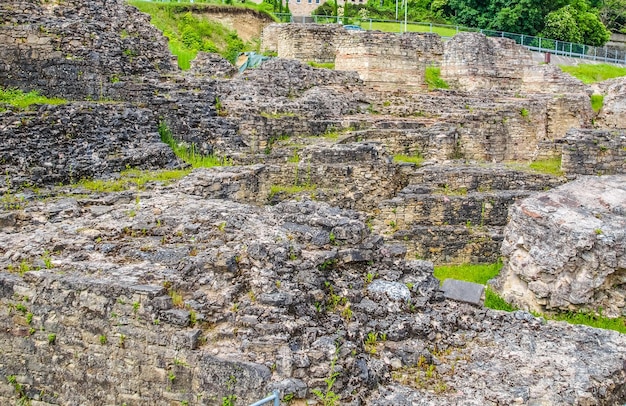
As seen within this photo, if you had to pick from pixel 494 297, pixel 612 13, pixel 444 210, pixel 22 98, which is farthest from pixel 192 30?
pixel 612 13

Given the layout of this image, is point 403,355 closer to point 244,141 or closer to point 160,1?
point 244,141

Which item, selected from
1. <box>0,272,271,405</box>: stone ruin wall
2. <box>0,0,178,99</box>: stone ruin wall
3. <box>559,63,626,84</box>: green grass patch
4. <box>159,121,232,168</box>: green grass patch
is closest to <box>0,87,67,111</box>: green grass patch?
<box>0,0,178,99</box>: stone ruin wall

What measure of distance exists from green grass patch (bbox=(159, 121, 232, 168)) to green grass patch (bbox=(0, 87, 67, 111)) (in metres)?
2.05

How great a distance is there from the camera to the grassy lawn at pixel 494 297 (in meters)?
10.0

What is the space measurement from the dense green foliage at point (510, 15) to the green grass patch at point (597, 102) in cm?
1117

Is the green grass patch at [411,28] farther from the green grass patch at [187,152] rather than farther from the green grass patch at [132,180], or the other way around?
the green grass patch at [132,180]

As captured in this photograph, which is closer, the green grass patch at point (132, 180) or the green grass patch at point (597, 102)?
the green grass patch at point (132, 180)

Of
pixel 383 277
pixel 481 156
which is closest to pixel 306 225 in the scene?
pixel 383 277

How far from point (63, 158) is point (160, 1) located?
52.7 feet

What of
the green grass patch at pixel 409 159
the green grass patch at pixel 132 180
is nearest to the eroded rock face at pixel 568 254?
the green grass patch at pixel 409 159

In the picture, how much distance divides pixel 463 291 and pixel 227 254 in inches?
128

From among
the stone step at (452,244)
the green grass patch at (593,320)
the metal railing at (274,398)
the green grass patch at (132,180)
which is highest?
the green grass patch at (132,180)

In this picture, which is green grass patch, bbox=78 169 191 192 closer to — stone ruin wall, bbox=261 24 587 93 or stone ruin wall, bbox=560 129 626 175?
stone ruin wall, bbox=560 129 626 175

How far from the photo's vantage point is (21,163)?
11.0 metres
